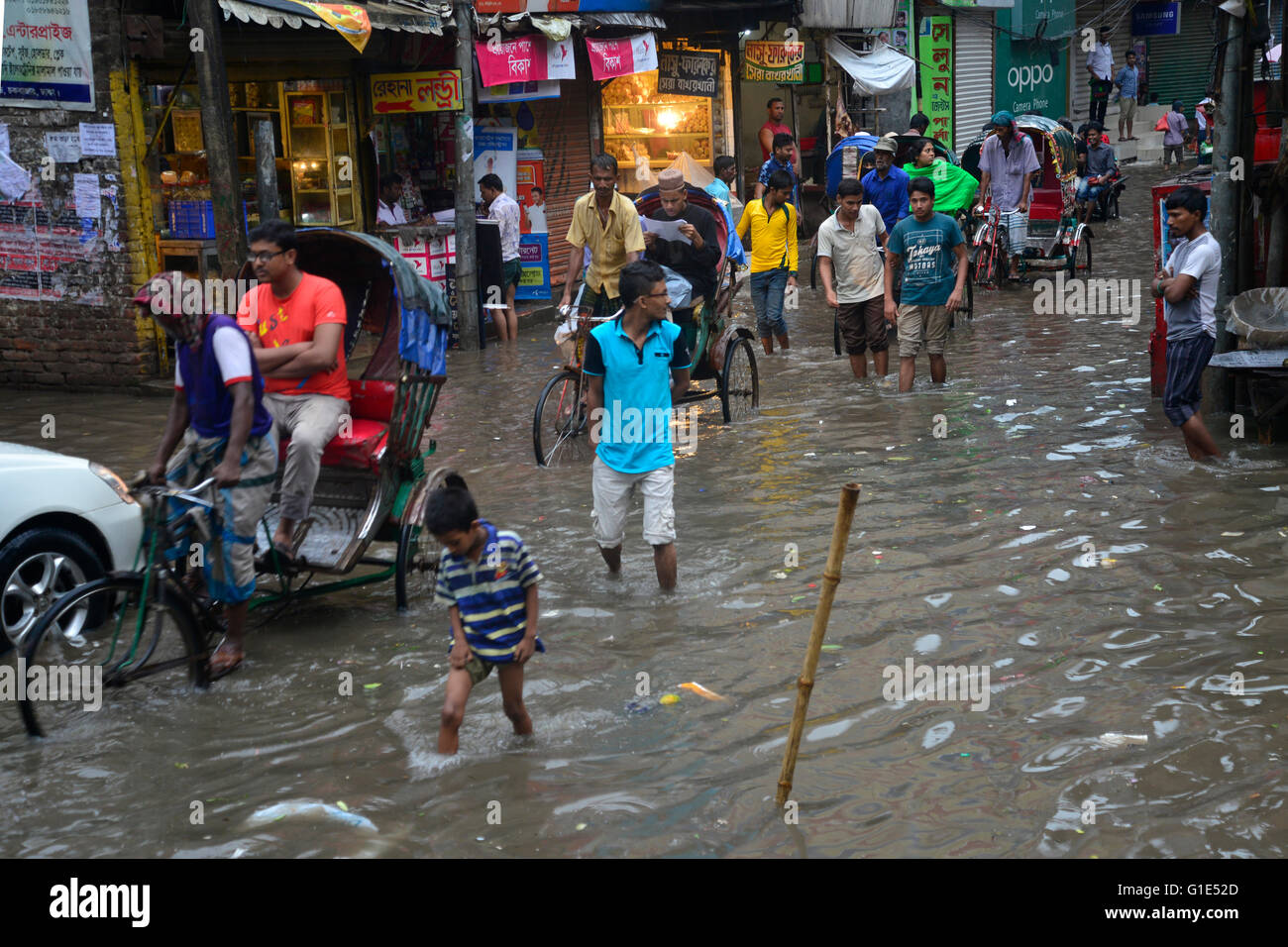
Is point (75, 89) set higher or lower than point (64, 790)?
higher

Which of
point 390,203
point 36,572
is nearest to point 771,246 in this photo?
point 390,203

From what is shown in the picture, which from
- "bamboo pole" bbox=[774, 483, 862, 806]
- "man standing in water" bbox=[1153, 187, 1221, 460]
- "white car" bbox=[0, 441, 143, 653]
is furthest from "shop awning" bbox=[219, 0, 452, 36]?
"bamboo pole" bbox=[774, 483, 862, 806]

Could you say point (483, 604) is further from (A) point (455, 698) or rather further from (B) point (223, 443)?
(B) point (223, 443)

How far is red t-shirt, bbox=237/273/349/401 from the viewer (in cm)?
648

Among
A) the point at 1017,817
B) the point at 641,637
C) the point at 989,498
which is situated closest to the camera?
the point at 1017,817

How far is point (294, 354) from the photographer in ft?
21.0

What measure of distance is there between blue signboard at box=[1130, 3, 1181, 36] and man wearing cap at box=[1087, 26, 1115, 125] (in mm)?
4508

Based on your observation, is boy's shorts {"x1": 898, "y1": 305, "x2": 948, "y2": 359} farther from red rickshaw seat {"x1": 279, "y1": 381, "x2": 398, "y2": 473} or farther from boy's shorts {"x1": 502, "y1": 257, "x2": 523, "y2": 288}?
boy's shorts {"x1": 502, "y1": 257, "x2": 523, "y2": 288}

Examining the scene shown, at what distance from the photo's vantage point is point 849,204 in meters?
12.0

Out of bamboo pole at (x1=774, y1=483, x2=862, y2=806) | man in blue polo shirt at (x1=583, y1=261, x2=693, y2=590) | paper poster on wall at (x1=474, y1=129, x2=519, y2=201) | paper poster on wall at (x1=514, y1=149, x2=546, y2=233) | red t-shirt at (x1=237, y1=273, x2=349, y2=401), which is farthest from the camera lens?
paper poster on wall at (x1=514, y1=149, x2=546, y2=233)

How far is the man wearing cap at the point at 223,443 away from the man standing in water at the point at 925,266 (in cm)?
647

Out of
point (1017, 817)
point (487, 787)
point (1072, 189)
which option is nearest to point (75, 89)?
point (487, 787)

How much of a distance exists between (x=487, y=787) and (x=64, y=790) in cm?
162

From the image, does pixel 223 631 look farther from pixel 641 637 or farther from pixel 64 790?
pixel 641 637
